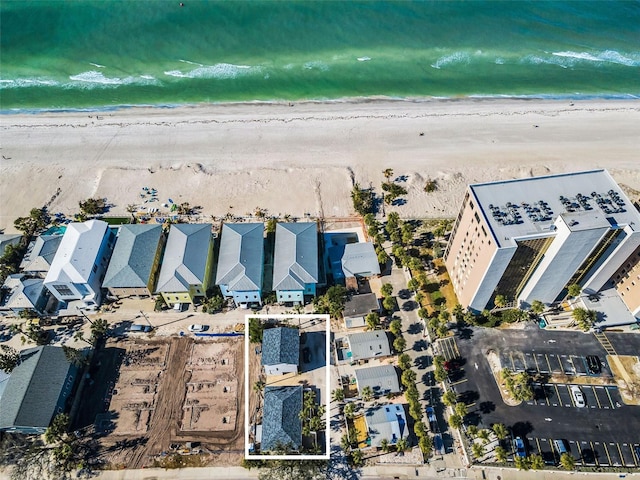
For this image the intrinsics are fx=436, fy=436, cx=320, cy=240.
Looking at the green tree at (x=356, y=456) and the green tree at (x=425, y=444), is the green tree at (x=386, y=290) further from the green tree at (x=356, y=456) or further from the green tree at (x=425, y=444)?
the green tree at (x=356, y=456)

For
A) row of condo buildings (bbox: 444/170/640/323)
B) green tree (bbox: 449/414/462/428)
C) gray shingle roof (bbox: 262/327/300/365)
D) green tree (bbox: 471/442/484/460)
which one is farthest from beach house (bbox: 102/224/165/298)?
green tree (bbox: 471/442/484/460)

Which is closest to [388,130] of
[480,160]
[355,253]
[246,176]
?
[480,160]

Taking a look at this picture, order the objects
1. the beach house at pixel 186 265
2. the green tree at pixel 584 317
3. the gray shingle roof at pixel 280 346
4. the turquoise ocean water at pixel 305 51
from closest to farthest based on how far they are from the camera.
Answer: the gray shingle roof at pixel 280 346
the green tree at pixel 584 317
the beach house at pixel 186 265
the turquoise ocean water at pixel 305 51

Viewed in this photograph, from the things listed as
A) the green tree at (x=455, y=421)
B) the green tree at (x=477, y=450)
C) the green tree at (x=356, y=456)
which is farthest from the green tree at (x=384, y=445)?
the green tree at (x=477, y=450)

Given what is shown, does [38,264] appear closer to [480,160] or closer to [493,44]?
[480,160]

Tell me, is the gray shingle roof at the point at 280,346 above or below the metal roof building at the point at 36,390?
above
